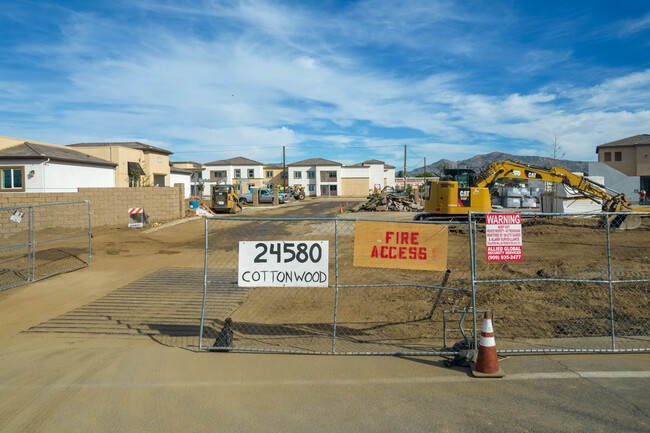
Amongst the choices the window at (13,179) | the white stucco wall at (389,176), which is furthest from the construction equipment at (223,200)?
the white stucco wall at (389,176)

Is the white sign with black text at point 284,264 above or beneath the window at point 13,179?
beneath

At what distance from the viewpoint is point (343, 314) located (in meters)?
8.62

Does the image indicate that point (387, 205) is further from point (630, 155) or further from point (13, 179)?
point (630, 155)

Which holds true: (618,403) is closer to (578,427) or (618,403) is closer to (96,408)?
(578,427)

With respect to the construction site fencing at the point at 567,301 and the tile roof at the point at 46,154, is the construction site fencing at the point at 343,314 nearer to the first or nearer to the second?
the construction site fencing at the point at 567,301

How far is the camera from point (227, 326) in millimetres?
6566

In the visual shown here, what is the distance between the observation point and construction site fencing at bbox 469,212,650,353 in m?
6.55

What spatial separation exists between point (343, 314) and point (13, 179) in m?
28.4

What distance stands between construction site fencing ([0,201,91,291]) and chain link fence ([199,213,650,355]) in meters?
4.91

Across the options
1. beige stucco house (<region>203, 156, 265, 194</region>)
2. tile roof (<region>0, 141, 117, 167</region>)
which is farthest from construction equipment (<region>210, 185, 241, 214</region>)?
beige stucco house (<region>203, 156, 265, 194</region>)

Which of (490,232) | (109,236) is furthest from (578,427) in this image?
(109,236)

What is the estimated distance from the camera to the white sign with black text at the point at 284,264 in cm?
662

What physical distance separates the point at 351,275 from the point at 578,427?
25.6 feet

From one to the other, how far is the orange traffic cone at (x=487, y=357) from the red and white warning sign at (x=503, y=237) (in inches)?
55.2
